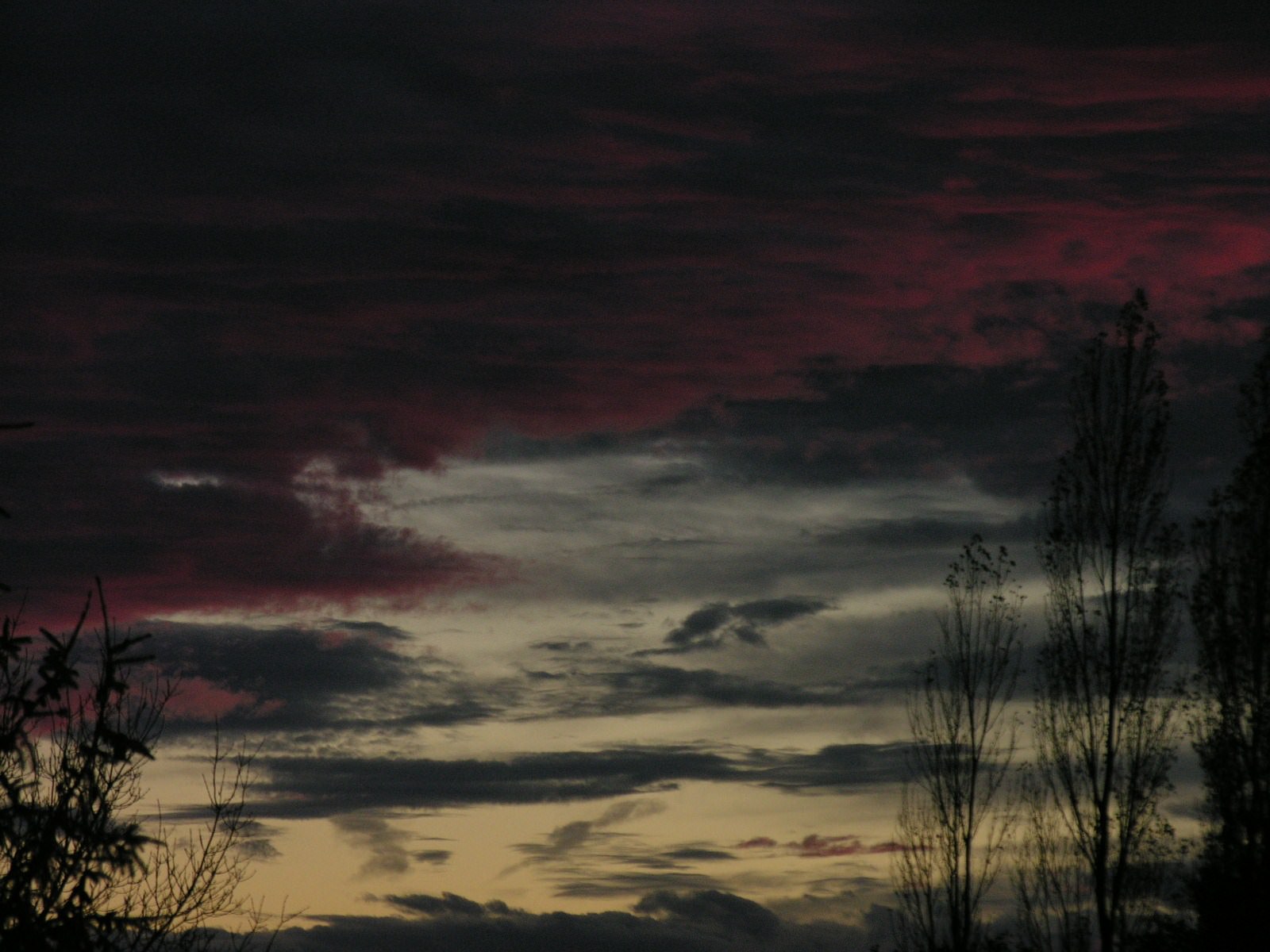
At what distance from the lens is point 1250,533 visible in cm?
2944

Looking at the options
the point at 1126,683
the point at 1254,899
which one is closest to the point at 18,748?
the point at 1254,899

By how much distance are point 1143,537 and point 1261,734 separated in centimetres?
443

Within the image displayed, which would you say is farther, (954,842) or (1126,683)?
(954,842)

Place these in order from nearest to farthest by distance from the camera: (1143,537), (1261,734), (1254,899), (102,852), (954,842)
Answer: (102,852) → (1254,899) → (1261,734) → (1143,537) → (954,842)

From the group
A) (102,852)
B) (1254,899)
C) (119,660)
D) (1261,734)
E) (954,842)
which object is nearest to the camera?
(102,852)

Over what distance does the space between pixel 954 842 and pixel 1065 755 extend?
186 inches

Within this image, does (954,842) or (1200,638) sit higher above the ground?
(1200,638)

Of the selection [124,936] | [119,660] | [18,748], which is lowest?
[124,936]

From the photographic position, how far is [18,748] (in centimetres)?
795

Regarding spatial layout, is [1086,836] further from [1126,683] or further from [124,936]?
[124,936]

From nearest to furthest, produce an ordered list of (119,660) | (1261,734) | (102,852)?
(102,852), (119,660), (1261,734)

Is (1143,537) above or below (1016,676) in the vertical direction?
above

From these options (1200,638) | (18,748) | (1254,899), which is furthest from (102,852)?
(1200,638)

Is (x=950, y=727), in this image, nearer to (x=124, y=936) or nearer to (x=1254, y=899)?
(x=1254, y=899)
